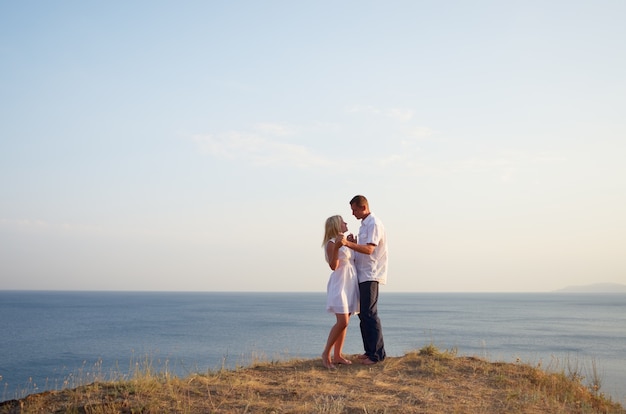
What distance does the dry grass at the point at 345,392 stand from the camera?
19.8 ft

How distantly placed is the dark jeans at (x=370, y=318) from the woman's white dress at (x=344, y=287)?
0.39 feet

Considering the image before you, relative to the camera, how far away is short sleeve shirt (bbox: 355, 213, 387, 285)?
27.1 feet

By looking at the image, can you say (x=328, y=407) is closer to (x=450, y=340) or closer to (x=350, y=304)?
(x=350, y=304)

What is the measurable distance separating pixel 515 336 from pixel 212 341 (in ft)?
97.8

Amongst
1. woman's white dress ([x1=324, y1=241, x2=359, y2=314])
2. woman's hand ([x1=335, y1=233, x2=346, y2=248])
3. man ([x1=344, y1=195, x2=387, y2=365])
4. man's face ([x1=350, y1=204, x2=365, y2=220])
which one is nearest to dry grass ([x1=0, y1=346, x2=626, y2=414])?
man ([x1=344, y1=195, x2=387, y2=365])

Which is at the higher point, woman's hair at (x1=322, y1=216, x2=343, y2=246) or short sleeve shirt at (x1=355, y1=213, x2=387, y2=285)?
woman's hair at (x1=322, y1=216, x2=343, y2=246)

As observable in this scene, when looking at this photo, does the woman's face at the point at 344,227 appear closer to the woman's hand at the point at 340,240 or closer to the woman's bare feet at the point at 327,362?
the woman's hand at the point at 340,240

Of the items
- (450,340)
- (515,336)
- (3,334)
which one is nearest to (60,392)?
(450,340)

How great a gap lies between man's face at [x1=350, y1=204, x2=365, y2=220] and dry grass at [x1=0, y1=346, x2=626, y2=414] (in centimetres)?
224

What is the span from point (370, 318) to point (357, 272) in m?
0.71

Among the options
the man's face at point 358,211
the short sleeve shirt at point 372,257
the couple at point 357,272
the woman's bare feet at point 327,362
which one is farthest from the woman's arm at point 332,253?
the woman's bare feet at point 327,362

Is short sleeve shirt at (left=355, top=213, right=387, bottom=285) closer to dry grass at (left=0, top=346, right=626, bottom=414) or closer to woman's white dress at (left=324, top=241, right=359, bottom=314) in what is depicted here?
woman's white dress at (left=324, top=241, right=359, bottom=314)

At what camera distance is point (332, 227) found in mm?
8195

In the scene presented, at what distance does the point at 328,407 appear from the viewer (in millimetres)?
5734
